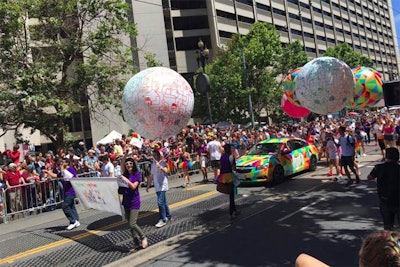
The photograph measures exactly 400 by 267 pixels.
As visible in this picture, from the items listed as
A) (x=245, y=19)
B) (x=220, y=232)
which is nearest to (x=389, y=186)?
(x=220, y=232)

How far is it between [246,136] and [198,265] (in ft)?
48.7

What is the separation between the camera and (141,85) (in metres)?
8.05

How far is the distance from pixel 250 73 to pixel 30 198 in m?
25.9

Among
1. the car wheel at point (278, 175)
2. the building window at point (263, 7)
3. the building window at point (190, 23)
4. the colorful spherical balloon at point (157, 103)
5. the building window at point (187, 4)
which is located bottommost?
the car wheel at point (278, 175)

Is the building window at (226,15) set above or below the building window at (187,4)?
below

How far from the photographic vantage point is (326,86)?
10750 millimetres

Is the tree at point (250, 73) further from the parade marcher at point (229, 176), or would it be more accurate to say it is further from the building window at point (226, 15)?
the parade marcher at point (229, 176)

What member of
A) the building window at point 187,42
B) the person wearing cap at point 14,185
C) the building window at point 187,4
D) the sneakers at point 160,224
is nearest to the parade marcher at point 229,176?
the sneakers at point 160,224

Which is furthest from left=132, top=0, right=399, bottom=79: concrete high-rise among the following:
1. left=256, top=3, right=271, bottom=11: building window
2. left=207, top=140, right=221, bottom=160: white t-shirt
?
left=207, top=140, right=221, bottom=160: white t-shirt

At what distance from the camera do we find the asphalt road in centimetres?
692

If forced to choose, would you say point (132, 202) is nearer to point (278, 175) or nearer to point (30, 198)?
point (30, 198)

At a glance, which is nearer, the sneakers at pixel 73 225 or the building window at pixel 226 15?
the sneakers at pixel 73 225

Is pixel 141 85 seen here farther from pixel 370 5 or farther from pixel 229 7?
pixel 370 5

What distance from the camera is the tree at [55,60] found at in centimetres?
1656
